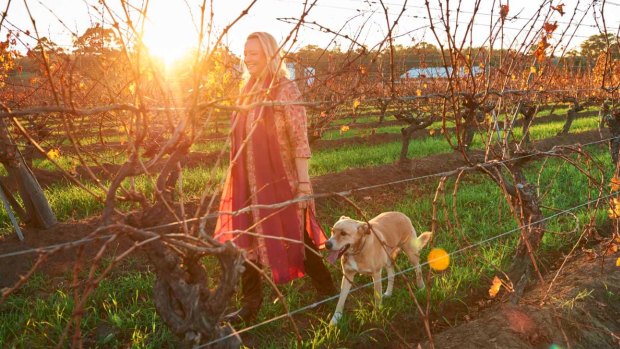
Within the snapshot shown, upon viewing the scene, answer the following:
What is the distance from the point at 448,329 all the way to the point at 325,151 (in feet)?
26.9

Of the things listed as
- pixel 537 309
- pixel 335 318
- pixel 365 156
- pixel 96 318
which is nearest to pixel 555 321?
pixel 537 309

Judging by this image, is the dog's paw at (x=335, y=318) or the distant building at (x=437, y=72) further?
the distant building at (x=437, y=72)

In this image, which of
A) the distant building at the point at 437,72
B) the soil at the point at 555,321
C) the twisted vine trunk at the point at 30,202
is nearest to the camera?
the soil at the point at 555,321

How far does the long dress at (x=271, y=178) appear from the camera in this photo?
326 cm

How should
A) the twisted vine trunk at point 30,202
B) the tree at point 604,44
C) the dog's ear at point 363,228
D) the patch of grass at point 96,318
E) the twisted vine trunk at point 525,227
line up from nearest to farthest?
1. the patch of grass at point 96,318
2. the dog's ear at point 363,228
3. the twisted vine trunk at point 525,227
4. the tree at point 604,44
5. the twisted vine trunk at point 30,202

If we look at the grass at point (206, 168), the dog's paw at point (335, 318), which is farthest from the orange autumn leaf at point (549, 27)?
the grass at point (206, 168)

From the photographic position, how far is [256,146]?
3.30 metres

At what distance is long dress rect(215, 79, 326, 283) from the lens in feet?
10.7

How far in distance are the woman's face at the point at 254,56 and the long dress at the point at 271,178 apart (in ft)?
0.79

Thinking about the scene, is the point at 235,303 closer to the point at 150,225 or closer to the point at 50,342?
the point at 50,342

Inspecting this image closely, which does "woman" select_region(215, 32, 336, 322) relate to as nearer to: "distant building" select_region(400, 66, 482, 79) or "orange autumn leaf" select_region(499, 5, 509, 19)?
"distant building" select_region(400, 66, 482, 79)

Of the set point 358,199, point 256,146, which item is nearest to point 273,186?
point 256,146

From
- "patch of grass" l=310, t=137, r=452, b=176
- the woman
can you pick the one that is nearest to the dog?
the woman

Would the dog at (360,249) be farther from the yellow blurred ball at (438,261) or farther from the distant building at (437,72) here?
the distant building at (437,72)
